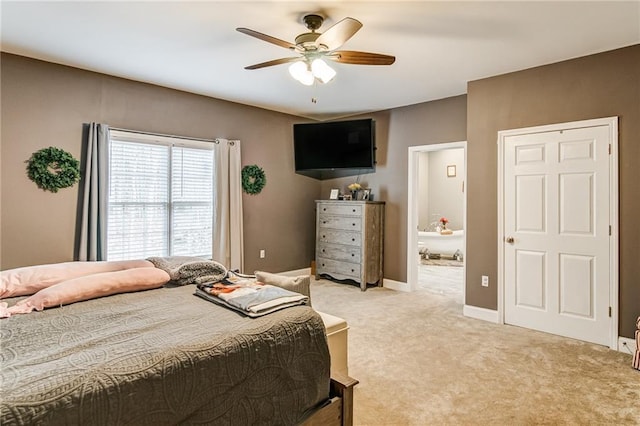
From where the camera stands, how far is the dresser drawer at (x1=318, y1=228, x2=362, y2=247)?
5.12m

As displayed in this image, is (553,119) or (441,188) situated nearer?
(553,119)

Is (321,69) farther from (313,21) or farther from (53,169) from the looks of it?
(53,169)

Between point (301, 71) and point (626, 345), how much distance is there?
3.59 m

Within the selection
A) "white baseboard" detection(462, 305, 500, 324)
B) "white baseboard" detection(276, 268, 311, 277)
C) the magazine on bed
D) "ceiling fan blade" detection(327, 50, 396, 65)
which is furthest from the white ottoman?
"white baseboard" detection(276, 268, 311, 277)

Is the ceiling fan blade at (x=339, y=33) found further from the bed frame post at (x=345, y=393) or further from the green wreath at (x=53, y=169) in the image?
the green wreath at (x=53, y=169)

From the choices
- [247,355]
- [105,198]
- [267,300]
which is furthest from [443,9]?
[105,198]

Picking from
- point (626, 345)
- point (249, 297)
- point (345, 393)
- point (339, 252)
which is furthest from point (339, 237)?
point (345, 393)

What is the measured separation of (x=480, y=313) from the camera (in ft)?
12.8

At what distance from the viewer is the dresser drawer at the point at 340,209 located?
5.11 meters

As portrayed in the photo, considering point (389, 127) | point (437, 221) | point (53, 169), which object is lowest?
point (437, 221)

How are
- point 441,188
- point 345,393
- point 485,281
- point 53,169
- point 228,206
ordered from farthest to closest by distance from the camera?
point 441,188
point 228,206
point 485,281
point 53,169
point 345,393

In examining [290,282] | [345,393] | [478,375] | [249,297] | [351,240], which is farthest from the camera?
[351,240]

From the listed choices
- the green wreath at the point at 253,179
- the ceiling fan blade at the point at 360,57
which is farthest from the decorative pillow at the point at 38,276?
the green wreath at the point at 253,179

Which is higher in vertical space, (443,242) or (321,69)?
(321,69)
